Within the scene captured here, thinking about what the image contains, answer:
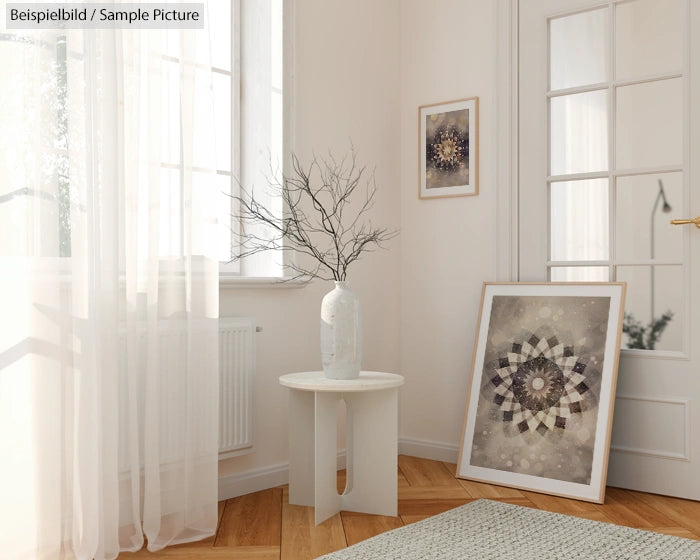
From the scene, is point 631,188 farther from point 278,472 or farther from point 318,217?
point 278,472

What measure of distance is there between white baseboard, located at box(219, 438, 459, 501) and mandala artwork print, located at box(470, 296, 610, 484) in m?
0.38

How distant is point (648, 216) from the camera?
3.05 metres


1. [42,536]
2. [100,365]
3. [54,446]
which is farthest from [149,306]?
[42,536]

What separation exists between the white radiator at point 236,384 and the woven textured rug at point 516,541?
737 mm

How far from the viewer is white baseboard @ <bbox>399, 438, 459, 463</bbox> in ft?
11.6

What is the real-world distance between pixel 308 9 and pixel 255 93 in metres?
0.50

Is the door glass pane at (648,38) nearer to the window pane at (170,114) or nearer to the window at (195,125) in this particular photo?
the window at (195,125)

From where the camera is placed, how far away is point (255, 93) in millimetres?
3158

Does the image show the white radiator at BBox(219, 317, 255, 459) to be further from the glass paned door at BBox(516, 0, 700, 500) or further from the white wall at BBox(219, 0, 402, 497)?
the glass paned door at BBox(516, 0, 700, 500)

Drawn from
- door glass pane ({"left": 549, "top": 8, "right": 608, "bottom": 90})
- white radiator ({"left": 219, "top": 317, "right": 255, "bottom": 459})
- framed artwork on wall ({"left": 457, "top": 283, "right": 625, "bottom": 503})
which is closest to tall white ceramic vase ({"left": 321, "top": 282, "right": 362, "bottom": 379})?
white radiator ({"left": 219, "top": 317, "right": 255, "bottom": 459})

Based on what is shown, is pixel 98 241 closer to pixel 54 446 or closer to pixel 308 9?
pixel 54 446

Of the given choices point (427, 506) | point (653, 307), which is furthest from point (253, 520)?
point (653, 307)

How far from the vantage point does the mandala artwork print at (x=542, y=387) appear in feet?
9.78

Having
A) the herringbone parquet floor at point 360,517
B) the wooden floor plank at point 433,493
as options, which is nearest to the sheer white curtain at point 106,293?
the herringbone parquet floor at point 360,517
